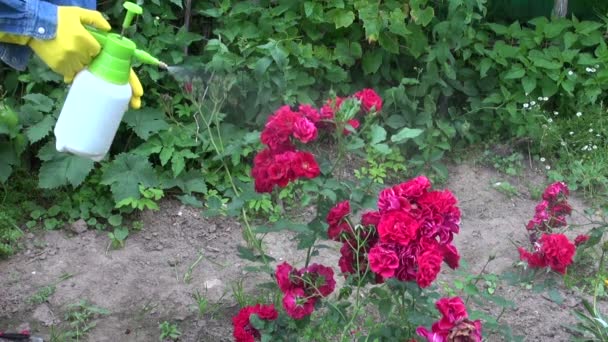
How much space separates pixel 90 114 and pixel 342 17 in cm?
206

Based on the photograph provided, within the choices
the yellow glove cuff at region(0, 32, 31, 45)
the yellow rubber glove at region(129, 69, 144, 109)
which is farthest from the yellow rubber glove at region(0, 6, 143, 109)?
the yellow rubber glove at region(129, 69, 144, 109)

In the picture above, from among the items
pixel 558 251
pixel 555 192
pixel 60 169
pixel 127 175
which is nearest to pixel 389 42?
pixel 127 175

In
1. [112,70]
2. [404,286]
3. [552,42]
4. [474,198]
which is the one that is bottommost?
[474,198]

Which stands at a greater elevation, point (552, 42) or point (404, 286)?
point (404, 286)

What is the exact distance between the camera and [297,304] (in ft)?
8.30

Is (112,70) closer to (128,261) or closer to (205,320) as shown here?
(205,320)

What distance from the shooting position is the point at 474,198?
14.4 feet

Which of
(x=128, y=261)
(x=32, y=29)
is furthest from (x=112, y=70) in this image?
(x=128, y=261)

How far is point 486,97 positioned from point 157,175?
1.83m

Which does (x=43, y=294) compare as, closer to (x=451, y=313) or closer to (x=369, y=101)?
(x=369, y=101)

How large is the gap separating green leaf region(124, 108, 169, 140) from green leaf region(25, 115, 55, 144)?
0.35 m

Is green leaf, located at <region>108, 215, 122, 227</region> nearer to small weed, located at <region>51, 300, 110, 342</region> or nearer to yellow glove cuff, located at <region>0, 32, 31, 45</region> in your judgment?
small weed, located at <region>51, 300, 110, 342</region>

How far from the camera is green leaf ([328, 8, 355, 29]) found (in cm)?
429

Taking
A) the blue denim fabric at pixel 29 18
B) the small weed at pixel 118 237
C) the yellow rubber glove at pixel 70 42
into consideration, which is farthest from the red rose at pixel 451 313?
the small weed at pixel 118 237
